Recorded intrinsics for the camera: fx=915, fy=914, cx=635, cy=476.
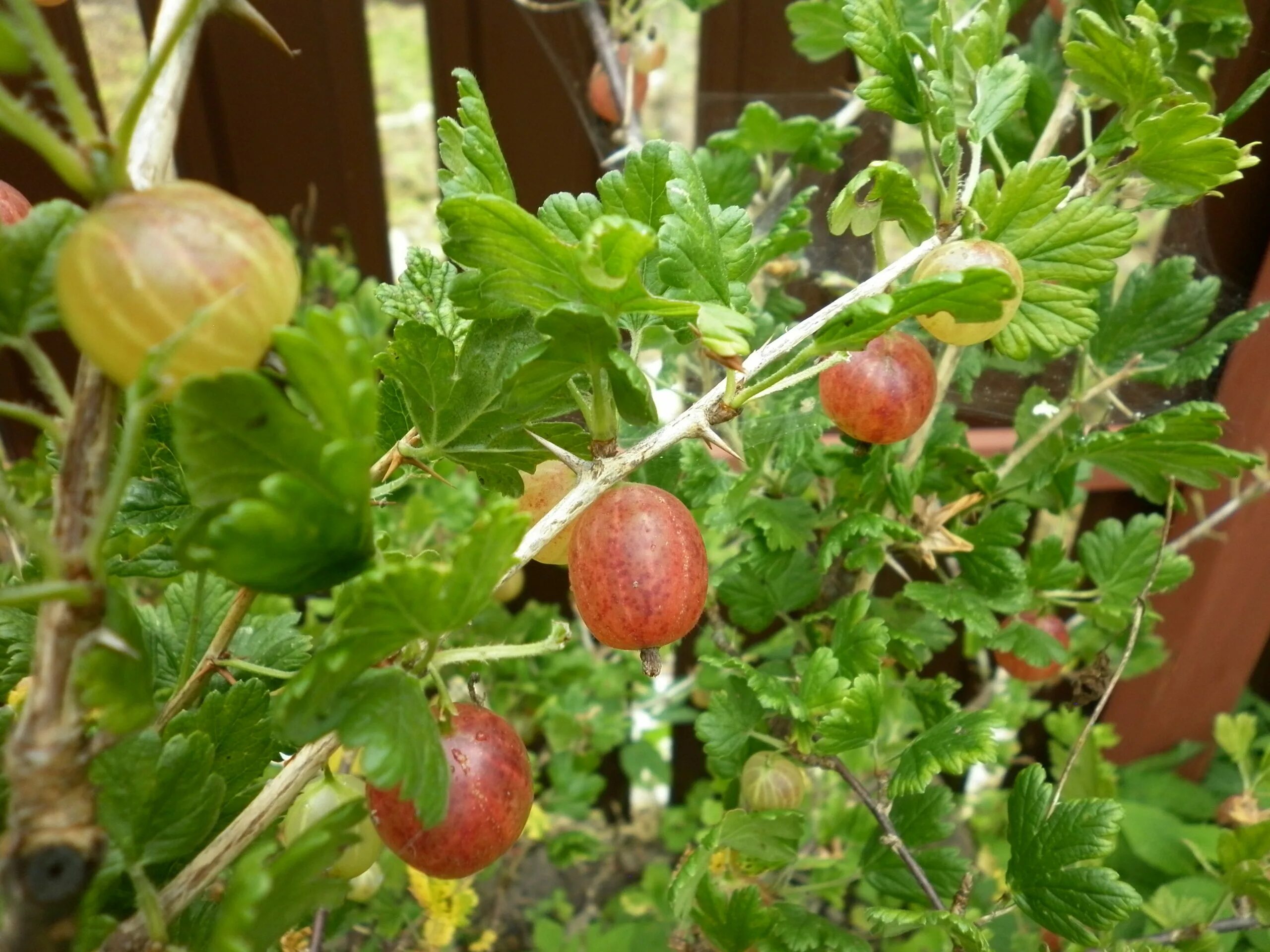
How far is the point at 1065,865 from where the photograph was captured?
0.59 m

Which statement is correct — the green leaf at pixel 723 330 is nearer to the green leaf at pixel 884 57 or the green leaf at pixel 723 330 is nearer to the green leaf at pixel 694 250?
the green leaf at pixel 694 250

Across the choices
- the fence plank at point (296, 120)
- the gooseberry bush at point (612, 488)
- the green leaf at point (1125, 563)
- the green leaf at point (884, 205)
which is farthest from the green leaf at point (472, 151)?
the fence plank at point (296, 120)

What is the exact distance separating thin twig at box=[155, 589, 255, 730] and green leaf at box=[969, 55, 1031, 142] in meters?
0.48

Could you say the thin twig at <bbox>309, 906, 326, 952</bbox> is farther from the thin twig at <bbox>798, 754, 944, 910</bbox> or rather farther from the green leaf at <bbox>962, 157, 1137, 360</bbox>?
the green leaf at <bbox>962, 157, 1137, 360</bbox>

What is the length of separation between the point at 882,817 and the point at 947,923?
0.28 ft

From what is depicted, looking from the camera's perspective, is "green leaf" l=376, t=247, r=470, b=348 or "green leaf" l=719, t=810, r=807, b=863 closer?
"green leaf" l=376, t=247, r=470, b=348

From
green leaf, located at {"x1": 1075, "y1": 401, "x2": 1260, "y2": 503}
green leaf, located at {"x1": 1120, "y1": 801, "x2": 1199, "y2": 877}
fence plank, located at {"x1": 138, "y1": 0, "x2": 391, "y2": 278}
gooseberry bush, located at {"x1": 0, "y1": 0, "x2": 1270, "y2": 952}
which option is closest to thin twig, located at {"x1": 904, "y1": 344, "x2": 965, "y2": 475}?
gooseberry bush, located at {"x1": 0, "y1": 0, "x2": 1270, "y2": 952}

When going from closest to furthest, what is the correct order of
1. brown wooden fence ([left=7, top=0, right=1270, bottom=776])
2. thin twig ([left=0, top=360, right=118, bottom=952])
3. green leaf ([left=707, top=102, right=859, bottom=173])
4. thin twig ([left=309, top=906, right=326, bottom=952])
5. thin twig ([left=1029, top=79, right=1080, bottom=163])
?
thin twig ([left=0, top=360, right=118, bottom=952])
thin twig ([left=309, top=906, right=326, bottom=952])
thin twig ([left=1029, top=79, right=1080, bottom=163])
green leaf ([left=707, top=102, right=859, bottom=173])
brown wooden fence ([left=7, top=0, right=1270, bottom=776])

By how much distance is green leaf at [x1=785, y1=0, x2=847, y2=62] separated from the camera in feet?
2.87

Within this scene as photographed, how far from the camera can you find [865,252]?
1.17 meters

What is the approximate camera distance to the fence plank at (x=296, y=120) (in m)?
1.38

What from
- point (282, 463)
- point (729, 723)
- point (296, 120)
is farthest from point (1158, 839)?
point (296, 120)

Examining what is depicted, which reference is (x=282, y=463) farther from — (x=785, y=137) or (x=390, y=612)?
(x=785, y=137)

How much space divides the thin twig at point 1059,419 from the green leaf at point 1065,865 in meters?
0.28
